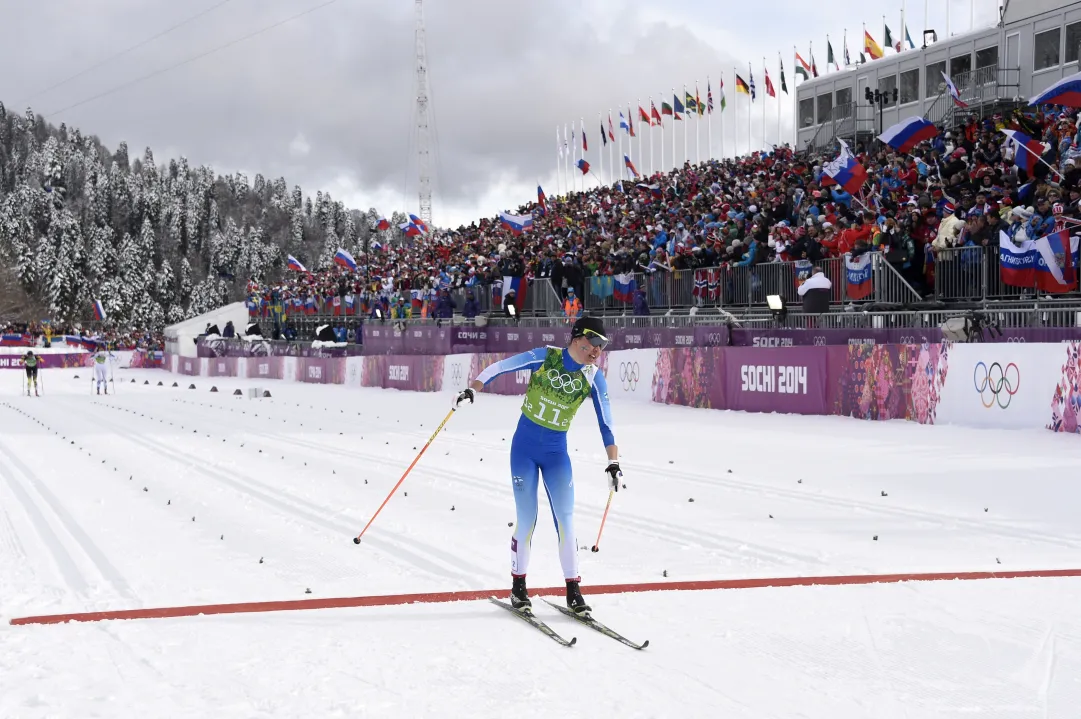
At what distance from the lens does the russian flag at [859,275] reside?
18917 mm

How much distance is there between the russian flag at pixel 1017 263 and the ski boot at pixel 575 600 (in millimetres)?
12202

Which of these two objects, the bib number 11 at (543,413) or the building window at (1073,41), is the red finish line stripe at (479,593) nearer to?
the bib number 11 at (543,413)

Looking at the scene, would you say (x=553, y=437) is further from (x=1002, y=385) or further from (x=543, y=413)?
(x=1002, y=385)

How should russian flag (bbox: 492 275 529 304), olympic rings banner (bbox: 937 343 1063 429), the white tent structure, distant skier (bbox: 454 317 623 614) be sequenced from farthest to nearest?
1. the white tent structure
2. russian flag (bbox: 492 275 529 304)
3. olympic rings banner (bbox: 937 343 1063 429)
4. distant skier (bbox: 454 317 623 614)

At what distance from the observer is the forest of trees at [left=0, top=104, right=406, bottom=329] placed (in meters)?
106

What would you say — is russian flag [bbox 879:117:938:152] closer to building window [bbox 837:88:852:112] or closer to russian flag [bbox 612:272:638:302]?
russian flag [bbox 612:272:638:302]

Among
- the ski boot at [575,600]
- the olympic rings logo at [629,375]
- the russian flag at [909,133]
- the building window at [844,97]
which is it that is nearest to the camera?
the ski boot at [575,600]

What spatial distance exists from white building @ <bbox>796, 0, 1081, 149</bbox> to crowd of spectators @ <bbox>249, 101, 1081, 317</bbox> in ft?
5.47

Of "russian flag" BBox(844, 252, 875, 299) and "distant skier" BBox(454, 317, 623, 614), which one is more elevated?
"russian flag" BBox(844, 252, 875, 299)

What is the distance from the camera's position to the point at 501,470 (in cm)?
1358

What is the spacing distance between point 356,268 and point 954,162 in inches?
1586

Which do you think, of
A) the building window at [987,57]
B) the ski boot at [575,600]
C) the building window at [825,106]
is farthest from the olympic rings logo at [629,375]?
the ski boot at [575,600]

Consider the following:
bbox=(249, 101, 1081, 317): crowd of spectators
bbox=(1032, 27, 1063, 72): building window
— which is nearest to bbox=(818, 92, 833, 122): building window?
bbox=(249, 101, 1081, 317): crowd of spectators

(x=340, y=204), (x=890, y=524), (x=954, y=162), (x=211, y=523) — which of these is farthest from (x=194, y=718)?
(x=340, y=204)
